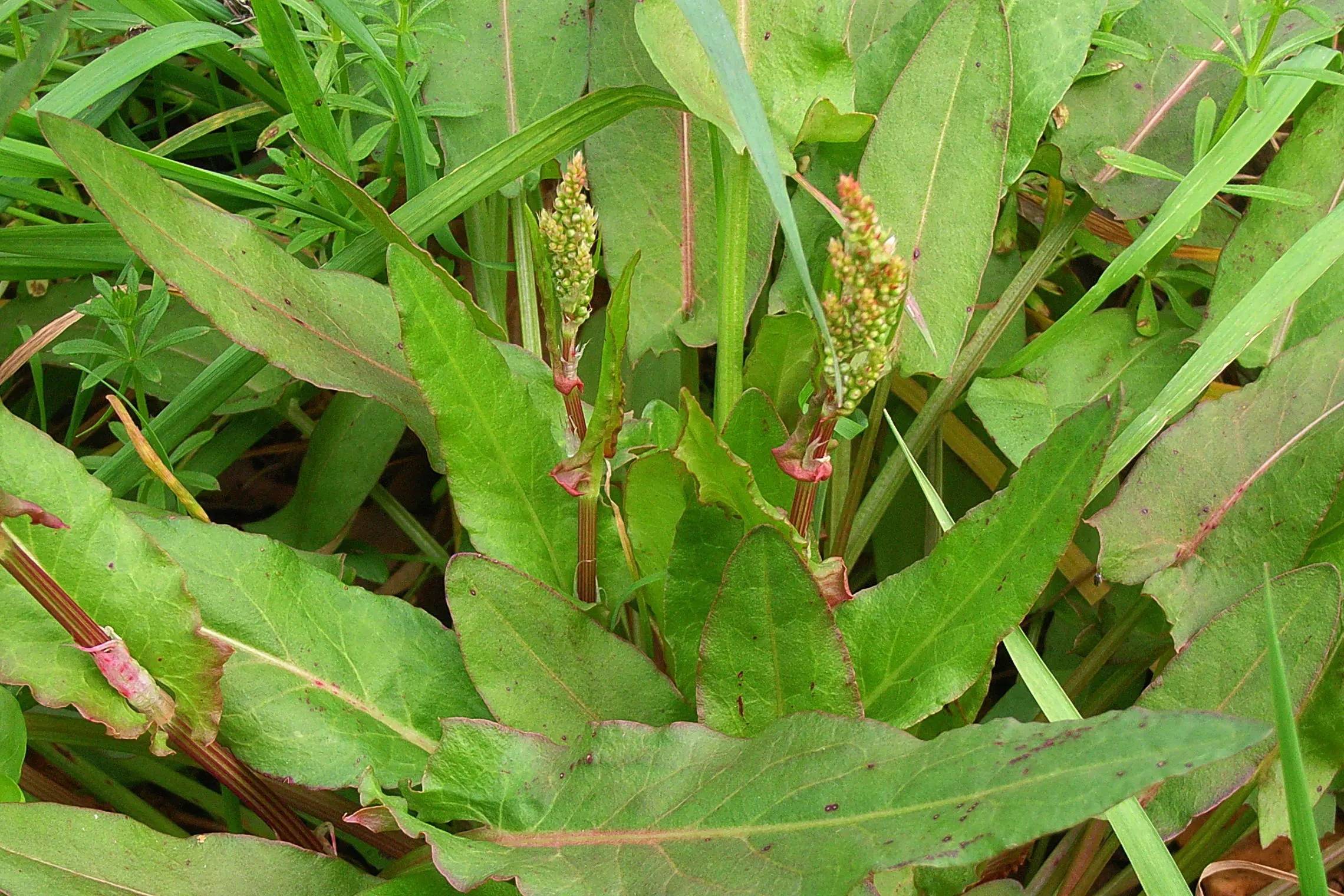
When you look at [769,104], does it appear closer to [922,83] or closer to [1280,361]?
[922,83]

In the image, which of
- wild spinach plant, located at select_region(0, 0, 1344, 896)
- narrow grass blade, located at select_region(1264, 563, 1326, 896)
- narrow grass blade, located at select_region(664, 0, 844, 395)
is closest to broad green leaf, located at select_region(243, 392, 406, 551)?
wild spinach plant, located at select_region(0, 0, 1344, 896)

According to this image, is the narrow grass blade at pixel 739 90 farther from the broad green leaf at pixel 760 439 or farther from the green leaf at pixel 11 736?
the green leaf at pixel 11 736

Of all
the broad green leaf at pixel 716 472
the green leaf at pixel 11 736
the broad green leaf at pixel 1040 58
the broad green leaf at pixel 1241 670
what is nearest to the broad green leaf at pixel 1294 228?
the broad green leaf at pixel 1040 58

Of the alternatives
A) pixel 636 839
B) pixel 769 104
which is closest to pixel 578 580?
pixel 636 839

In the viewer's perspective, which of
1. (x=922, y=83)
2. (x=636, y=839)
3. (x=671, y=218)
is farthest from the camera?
(x=671, y=218)

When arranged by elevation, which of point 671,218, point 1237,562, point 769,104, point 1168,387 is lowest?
point 1237,562

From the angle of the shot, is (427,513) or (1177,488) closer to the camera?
(1177,488)

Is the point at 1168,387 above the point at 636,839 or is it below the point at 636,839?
above

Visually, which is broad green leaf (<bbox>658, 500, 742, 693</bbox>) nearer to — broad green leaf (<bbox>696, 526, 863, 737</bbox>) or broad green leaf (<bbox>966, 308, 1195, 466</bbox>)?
broad green leaf (<bbox>696, 526, 863, 737</bbox>)
